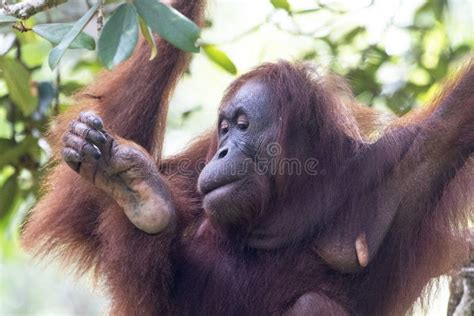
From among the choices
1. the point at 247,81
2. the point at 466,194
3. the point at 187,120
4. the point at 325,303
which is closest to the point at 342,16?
the point at 187,120

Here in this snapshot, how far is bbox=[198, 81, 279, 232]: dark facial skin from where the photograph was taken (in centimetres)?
413

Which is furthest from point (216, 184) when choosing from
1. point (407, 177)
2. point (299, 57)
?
point (299, 57)

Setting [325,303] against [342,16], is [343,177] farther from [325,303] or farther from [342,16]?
[342,16]

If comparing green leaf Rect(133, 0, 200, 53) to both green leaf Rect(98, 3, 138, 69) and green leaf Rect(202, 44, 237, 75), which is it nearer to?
green leaf Rect(98, 3, 138, 69)

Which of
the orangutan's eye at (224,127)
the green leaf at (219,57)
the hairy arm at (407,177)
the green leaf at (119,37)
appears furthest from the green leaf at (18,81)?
the hairy arm at (407,177)

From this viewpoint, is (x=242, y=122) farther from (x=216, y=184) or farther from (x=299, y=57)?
(x=299, y=57)

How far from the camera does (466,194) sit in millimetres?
4184

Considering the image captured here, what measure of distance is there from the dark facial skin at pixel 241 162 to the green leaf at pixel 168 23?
2.65ft

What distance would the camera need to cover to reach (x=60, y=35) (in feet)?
12.0

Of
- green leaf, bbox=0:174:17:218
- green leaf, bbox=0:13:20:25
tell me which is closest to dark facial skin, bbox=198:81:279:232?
green leaf, bbox=0:13:20:25

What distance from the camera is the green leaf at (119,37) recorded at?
130 inches

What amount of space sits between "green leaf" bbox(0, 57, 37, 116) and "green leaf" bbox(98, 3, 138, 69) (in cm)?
157

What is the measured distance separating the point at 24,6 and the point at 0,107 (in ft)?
5.81

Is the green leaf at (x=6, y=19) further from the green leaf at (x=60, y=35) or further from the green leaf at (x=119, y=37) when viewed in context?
the green leaf at (x=119, y=37)
